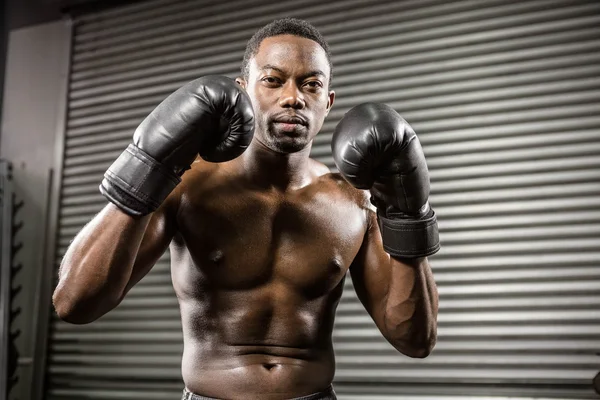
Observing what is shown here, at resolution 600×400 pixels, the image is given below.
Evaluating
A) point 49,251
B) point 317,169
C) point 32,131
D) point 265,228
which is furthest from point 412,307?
point 32,131

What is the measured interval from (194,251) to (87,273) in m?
0.36

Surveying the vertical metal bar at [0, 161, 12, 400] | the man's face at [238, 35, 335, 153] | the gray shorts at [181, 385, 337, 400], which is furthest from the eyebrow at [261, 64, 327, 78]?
the vertical metal bar at [0, 161, 12, 400]

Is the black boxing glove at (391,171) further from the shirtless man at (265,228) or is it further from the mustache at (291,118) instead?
the mustache at (291,118)

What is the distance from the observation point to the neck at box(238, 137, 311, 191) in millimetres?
1798

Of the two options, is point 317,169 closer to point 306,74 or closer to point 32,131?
point 306,74

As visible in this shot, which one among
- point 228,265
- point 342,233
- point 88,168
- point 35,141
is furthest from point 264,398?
point 35,141

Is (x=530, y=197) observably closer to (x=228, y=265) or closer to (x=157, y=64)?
(x=228, y=265)

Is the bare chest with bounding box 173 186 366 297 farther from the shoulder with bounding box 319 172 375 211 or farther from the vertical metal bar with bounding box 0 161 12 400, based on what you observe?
the vertical metal bar with bounding box 0 161 12 400

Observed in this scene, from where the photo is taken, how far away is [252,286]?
1.69 metres

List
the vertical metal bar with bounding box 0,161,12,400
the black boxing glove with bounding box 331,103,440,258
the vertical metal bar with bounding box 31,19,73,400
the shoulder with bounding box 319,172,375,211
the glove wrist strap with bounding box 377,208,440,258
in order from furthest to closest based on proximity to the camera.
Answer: the vertical metal bar with bounding box 31,19,73,400 → the vertical metal bar with bounding box 0,161,12,400 → the shoulder with bounding box 319,172,375,211 → the glove wrist strap with bounding box 377,208,440,258 → the black boxing glove with bounding box 331,103,440,258

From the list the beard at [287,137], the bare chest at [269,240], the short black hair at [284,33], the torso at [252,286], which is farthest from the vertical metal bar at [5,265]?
the beard at [287,137]

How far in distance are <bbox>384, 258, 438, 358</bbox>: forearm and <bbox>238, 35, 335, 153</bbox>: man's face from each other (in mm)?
438

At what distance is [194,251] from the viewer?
5.49 ft

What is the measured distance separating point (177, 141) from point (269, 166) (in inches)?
17.9
